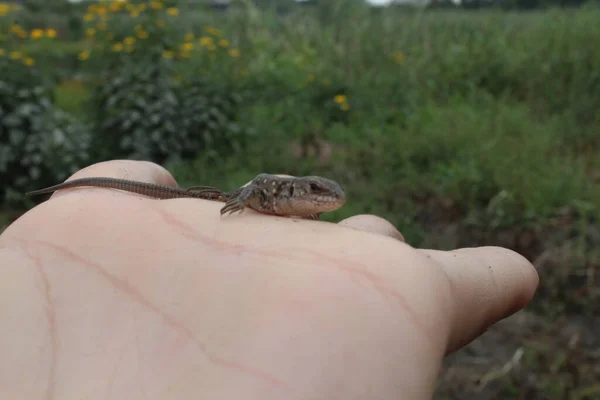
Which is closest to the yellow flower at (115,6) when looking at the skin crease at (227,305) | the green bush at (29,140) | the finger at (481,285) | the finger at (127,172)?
the green bush at (29,140)

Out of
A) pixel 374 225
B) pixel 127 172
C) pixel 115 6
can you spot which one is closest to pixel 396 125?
pixel 115 6

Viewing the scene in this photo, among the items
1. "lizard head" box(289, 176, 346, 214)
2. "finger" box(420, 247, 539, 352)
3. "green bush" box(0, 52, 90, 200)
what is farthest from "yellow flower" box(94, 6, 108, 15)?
"finger" box(420, 247, 539, 352)

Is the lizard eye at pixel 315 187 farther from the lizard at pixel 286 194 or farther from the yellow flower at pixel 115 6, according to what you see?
the yellow flower at pixel 115 6

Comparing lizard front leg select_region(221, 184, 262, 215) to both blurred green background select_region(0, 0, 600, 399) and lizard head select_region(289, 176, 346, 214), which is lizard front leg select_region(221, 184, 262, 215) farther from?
blurred green background select_region(0, 0, 600, 399)

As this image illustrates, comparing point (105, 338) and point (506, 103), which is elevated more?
point (105, 338)

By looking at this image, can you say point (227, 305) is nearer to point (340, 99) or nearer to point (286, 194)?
point (286, 194)

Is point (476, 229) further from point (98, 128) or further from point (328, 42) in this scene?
point (328, 42)

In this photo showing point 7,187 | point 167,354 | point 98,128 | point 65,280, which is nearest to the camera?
point 167,354

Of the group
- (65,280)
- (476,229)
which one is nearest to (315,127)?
(476,229)
